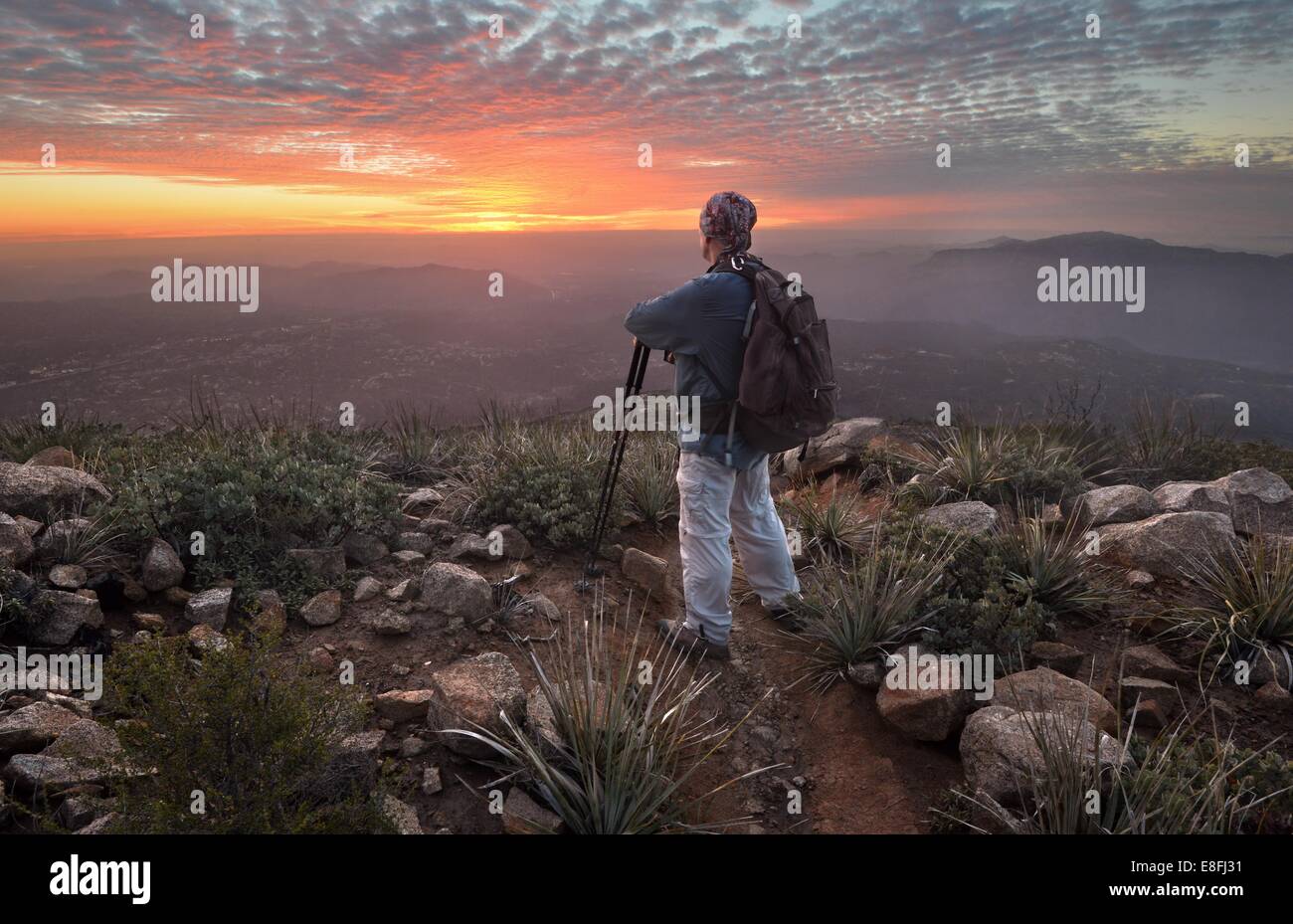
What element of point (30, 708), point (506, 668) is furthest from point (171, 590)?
point (506, 668)

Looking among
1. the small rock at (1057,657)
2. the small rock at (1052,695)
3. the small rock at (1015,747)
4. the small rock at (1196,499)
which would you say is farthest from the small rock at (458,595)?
the small rock at (1196,499)

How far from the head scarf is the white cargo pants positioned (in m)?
1.25

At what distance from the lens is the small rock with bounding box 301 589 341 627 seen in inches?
183

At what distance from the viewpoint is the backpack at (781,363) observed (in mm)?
4184

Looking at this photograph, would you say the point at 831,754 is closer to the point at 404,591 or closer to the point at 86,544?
the point at 404,591

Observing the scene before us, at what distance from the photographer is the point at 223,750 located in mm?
2656

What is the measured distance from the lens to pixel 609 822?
3105 mm

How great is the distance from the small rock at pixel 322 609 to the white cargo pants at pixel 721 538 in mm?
2144

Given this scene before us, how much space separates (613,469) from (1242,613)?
13.2 feet

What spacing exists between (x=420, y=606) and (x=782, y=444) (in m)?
2.45

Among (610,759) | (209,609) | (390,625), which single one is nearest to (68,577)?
(209,609)

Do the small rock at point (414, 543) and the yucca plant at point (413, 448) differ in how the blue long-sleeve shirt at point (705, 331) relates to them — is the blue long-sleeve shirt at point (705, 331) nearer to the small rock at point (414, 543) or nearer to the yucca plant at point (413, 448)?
the small rock at point (414, 543)

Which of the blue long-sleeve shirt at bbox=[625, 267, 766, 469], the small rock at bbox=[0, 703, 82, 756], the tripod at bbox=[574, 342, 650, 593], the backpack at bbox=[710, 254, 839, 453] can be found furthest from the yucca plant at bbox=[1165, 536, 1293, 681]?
the small rock at bbox=[0, 703, 82, 756]
